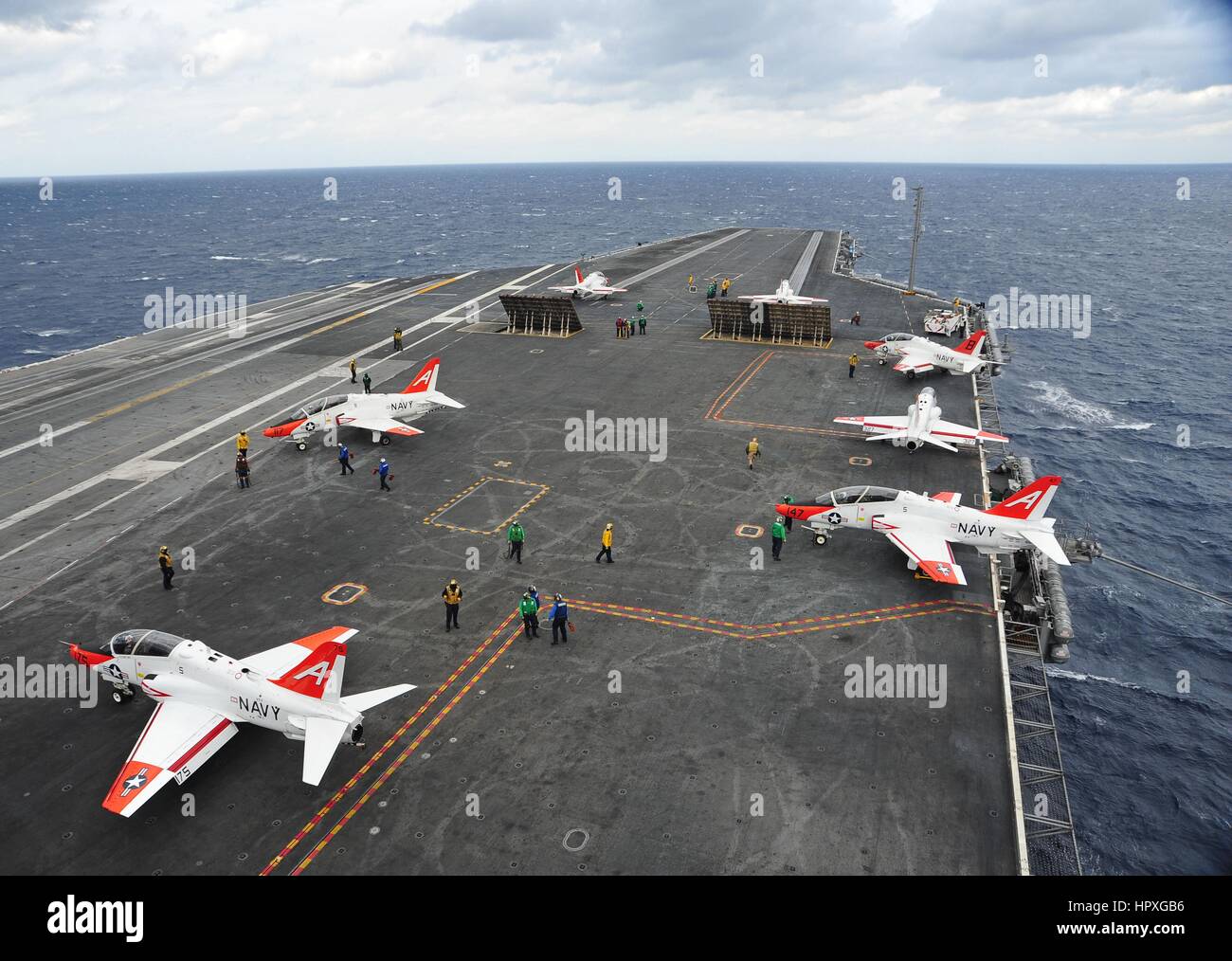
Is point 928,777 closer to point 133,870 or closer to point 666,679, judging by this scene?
point 666,679

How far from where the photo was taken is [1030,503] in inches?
1086

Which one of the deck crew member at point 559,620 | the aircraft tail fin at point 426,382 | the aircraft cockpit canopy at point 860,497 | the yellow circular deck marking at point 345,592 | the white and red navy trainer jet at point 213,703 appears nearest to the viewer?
the white and red navy trainer jet at point 213,703

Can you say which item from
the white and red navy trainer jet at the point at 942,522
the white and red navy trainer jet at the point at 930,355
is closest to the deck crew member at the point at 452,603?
the white and red navy trainer jet at the point at 942,522

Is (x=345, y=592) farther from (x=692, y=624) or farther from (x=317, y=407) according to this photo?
(x=317, y=407)

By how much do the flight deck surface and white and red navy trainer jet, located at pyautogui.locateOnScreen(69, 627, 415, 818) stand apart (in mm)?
1210

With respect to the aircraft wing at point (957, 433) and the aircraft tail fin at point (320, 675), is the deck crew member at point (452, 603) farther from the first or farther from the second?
the aircraft wing at point (957, 433)

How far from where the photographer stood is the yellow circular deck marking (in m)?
27.3

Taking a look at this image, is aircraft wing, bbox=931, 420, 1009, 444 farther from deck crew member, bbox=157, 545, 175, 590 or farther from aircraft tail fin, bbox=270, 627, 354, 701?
deck crew member, bbox=157, 545, 175, 590

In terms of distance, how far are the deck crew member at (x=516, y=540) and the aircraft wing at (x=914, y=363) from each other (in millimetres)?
32716

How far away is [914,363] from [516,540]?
1350 inches

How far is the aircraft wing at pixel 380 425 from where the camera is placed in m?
40.8

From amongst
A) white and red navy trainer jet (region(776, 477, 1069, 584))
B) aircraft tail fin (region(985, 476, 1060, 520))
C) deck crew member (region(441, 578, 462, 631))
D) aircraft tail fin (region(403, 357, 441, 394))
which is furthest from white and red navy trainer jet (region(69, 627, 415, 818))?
aircraft tail fin (region(403, 357, 441, 394))

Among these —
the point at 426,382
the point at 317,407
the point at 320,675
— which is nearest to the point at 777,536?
the point at 320,675

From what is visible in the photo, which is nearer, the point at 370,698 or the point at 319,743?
the point at 319,743
